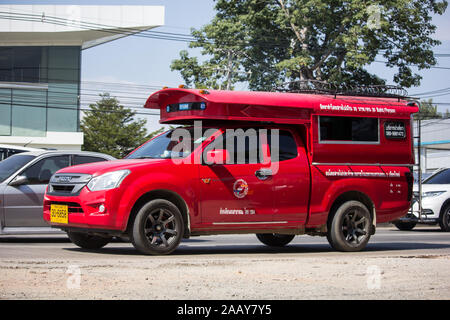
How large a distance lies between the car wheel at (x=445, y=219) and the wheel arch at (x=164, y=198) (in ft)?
36.2

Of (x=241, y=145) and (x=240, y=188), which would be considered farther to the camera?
(x=241, y=145)

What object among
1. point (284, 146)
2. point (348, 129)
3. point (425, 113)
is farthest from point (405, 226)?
point (425, 113)

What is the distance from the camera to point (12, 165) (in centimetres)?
1362

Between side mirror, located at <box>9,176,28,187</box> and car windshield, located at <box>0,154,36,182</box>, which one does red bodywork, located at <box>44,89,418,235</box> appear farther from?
car windshield, located at <box>0,154,36,182</box>

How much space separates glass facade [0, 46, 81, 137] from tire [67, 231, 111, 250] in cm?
4885

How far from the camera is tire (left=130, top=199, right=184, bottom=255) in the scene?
412 inches

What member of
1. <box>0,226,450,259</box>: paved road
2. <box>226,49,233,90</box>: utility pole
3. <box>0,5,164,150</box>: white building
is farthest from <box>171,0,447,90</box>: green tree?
<box>0,226,450,259</box>: paved road

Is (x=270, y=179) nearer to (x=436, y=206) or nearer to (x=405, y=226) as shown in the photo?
(x=436, y=206)

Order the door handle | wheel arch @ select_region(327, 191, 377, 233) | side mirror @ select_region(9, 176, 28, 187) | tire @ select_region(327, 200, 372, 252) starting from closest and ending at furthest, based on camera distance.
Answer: the door handle, tire @ select_region(327, 200, 372, 252), wheel arch @ select_region(327, 191, 377, 233), side mirror @ select_region(9, 176, 28, 187)

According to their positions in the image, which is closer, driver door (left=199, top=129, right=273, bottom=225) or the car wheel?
driver door (left=199, top=129, right=273, bottom=225)

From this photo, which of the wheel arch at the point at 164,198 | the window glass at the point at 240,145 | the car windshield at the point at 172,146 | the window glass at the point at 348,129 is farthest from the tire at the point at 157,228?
the window glass at the point at 348,129

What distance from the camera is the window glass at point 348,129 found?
12.3 metres

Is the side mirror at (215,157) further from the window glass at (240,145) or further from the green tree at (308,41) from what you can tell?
the green tree at (308,41)

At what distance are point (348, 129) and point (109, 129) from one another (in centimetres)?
5700
